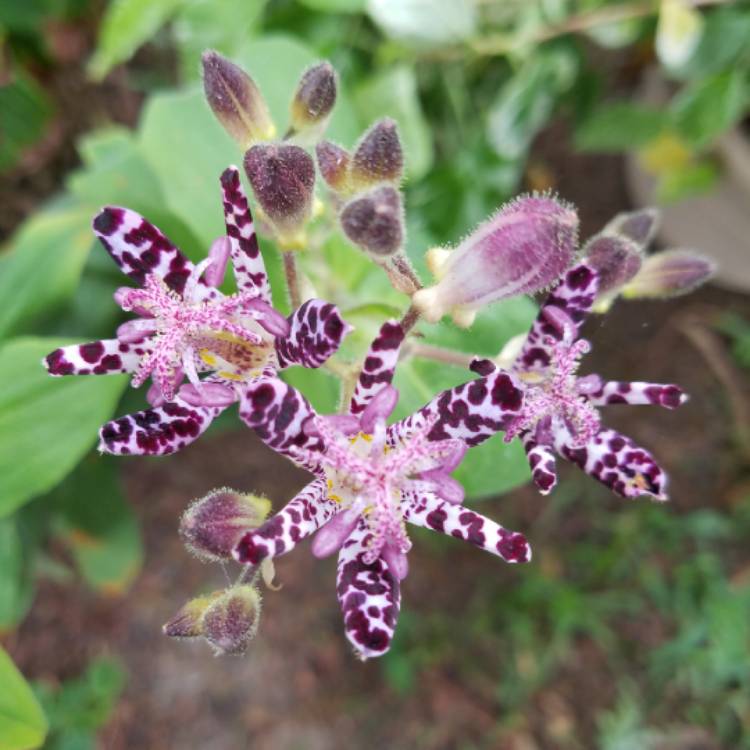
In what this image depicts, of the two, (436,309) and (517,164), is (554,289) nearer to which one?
(436,309)

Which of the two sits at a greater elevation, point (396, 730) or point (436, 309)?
point (436, 309)

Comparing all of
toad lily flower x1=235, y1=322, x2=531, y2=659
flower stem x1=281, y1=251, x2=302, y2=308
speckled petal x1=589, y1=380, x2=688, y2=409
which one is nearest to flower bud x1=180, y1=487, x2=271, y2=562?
toad lily flower x1=235, y1=322, x2=531, y2=659

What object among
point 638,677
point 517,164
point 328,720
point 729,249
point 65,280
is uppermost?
point 65,280

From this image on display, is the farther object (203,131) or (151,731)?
(151,731)

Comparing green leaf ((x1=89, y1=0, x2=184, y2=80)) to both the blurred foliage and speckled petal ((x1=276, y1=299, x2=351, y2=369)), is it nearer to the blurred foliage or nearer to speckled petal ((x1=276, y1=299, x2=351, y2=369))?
the blurred foliage

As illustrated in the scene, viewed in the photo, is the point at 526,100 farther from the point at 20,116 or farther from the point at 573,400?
the point at 20,116

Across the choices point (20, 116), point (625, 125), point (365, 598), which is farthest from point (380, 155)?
point (20, 116)

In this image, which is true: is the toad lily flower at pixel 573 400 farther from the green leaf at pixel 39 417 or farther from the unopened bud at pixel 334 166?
the green leaf at pixel 39 417

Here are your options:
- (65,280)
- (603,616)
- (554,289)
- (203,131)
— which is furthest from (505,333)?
(603,616)
